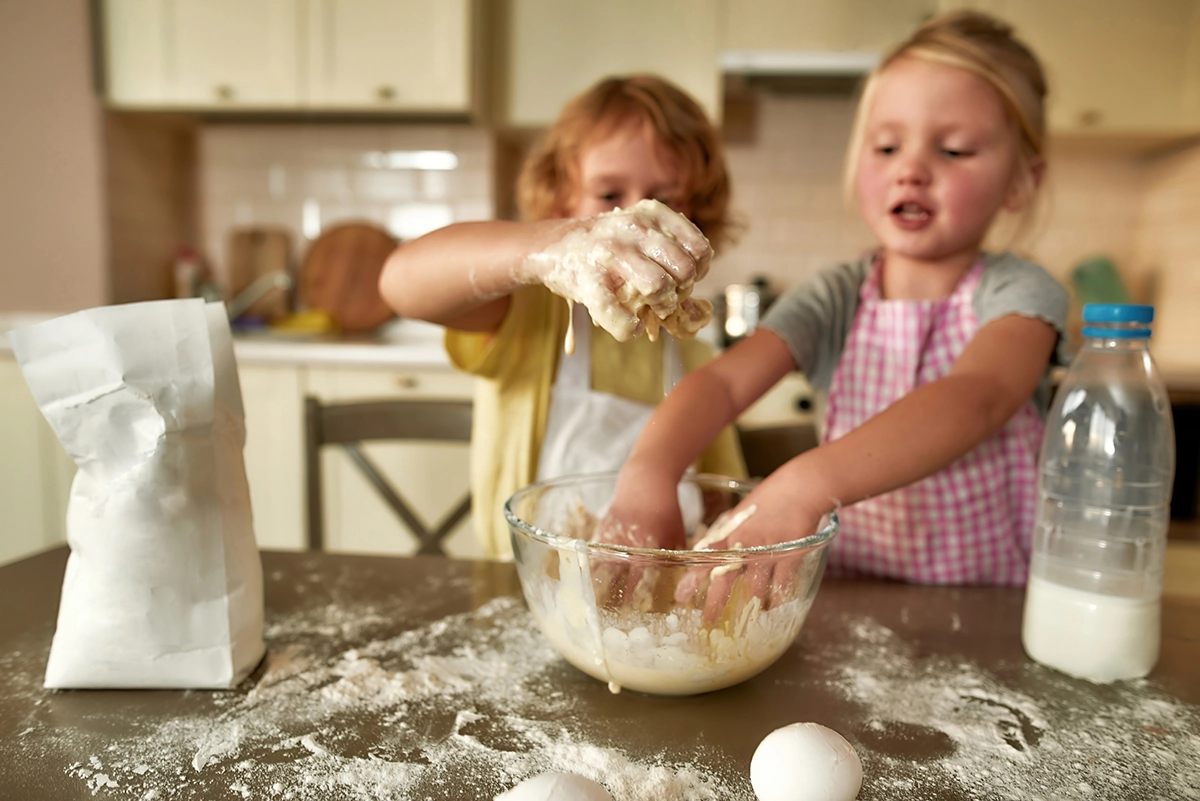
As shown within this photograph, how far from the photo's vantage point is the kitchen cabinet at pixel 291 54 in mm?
2203

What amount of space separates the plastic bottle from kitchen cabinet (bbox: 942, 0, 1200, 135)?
1.86 metres

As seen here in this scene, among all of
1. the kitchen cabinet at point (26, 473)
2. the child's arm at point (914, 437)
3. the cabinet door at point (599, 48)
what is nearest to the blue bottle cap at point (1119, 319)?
the child's arm at point (914, 437)

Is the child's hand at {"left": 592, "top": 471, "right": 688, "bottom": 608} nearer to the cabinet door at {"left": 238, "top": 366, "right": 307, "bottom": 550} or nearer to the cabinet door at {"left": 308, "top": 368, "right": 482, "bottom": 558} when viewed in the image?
the cabinet door at {"left": 308, "top": 368, "right": 482, "bottom": 558}

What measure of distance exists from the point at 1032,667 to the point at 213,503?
627 millimetres

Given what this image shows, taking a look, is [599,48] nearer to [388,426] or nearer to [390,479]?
[390,479]

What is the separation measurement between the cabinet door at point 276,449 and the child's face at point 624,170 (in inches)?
55.3

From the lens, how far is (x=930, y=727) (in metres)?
0.54

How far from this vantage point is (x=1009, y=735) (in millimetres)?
531

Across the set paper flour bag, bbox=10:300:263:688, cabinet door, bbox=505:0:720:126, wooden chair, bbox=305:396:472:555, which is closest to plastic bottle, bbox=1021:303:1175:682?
paper flour bag, bbox=10:300:263:688

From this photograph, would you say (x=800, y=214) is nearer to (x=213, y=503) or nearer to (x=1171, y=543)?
(x=1171, y=543)

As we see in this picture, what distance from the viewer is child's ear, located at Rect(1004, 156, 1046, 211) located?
0.89 m

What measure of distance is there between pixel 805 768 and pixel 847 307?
0.66m

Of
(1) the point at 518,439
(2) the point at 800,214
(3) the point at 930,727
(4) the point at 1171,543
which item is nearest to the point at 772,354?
(1) the point at 518,439

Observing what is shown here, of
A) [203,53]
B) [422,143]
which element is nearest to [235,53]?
[203,53]
